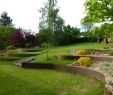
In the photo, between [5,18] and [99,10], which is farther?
[5,18]

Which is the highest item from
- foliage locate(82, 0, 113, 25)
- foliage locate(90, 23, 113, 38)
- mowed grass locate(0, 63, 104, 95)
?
foliage locate(82, 0, 113, 25)

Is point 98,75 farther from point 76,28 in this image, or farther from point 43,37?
point 76,28

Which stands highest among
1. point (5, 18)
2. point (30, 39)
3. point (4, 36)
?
point (5, 18)

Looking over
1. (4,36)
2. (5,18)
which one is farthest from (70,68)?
(5,18)

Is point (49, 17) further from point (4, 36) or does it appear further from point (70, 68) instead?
point (70, 68)

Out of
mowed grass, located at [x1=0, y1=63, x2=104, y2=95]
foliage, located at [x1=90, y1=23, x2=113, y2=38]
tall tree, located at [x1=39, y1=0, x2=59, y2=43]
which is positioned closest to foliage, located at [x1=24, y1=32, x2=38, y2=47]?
tall tree, located at [x1=39, y1=0, x2=59, y2=43]

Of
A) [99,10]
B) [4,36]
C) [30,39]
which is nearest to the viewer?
[99,10]

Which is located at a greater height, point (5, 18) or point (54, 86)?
point (5, 18)

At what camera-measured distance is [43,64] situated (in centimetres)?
2038

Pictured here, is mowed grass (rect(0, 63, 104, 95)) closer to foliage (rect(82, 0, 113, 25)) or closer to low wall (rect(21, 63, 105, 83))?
low wall (rect(21, 63, 105, 83))

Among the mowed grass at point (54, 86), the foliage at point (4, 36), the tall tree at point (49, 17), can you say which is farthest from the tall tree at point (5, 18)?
the mowed grass at point (54, 86)

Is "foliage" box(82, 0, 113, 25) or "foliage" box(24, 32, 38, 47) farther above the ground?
"foliage" box(82, 0, 113, 25)

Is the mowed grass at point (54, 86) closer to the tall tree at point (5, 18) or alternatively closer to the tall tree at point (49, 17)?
the tall tree at point (49, 17)

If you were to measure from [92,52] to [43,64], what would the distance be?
509 centimetres
